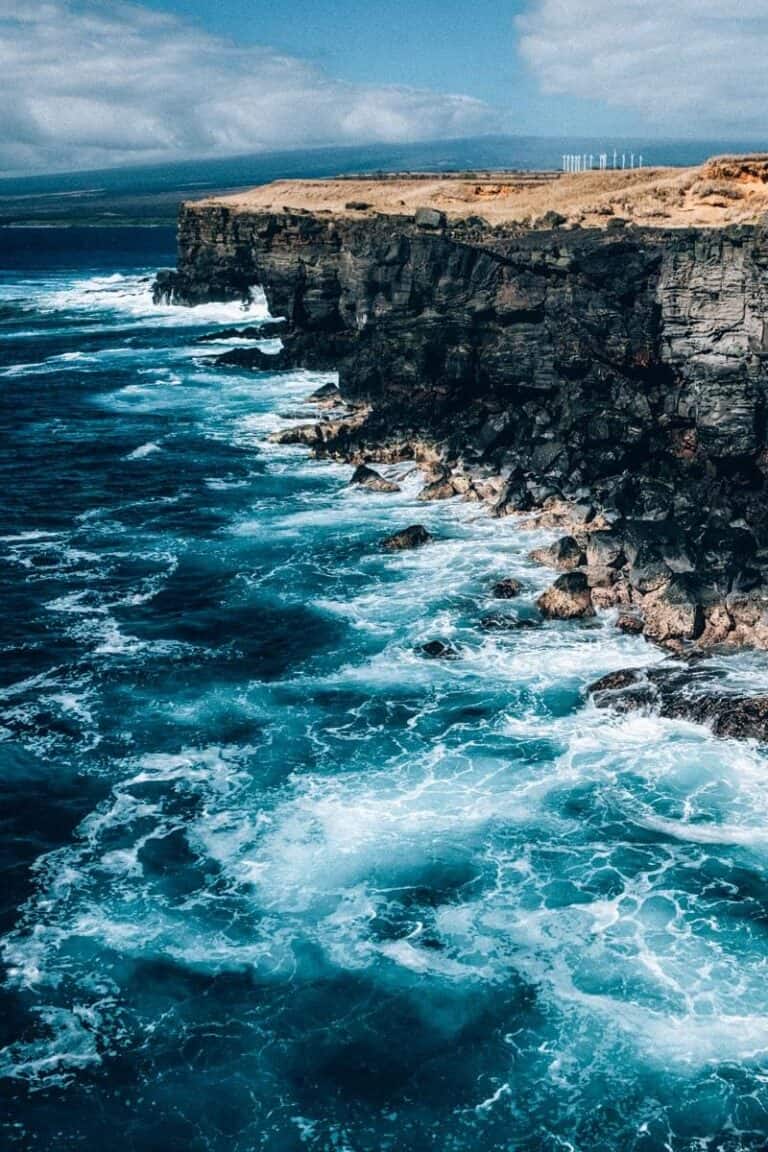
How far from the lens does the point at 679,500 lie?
55.6 metres

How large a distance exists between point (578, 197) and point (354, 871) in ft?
206

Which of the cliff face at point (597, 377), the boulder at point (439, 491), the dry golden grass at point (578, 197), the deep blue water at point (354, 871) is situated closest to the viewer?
the deep blue water at point (354, 871)

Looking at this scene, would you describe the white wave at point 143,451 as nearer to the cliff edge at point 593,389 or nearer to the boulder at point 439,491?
the cliff edge at point 593,389

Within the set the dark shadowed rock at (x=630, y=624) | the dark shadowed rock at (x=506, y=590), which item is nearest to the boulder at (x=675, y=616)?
the dark shadowed rock at (x=630, y=624)

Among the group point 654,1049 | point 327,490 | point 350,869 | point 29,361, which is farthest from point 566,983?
point 29,361

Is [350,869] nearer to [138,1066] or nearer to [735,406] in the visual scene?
[138,1066]

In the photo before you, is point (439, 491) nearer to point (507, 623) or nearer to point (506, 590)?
point (506, 590)

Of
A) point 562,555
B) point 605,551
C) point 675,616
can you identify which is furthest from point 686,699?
point 562,555

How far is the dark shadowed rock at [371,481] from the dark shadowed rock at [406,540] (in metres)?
9.23

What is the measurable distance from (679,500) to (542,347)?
16.4 metres

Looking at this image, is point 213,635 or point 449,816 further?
point 213,635

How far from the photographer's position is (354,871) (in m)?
31.8

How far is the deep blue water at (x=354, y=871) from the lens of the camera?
24750 mm

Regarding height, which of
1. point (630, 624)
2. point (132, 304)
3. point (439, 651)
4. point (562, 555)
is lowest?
point (439, 651)
